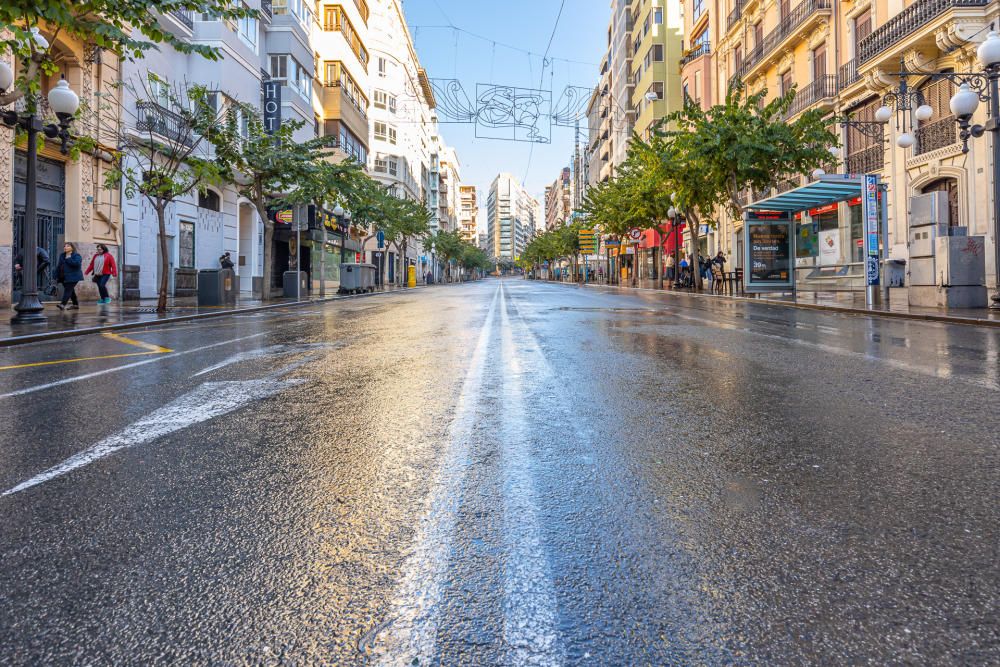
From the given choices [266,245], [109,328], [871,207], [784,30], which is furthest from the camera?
[784,30]

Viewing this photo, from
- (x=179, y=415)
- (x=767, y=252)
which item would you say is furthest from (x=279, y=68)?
(x=179, y=415)

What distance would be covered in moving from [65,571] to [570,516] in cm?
171

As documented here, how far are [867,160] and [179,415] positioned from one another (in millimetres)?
28195

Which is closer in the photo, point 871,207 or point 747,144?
point 871,207

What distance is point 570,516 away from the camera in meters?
2.56

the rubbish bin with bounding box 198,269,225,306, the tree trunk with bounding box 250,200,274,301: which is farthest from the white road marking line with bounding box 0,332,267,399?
the tree trunk with bounding box 250,200,274,301

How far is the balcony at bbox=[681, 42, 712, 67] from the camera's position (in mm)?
42969

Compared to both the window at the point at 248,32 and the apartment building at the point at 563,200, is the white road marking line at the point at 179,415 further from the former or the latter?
the apartment building at the point at 563,200

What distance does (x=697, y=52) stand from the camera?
4409cm

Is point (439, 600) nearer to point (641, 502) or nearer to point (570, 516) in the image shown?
point (570, 516)

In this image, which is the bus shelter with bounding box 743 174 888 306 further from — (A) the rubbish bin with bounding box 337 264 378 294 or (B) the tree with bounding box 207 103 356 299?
(A) the rubbish bin with bounding box 337 264 378 294

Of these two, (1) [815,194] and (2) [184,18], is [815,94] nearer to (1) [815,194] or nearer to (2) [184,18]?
(1) [815,194]

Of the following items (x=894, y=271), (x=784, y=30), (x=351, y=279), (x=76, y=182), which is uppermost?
(x=784, y=30)

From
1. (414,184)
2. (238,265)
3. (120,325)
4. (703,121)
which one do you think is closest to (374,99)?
(414,184)
